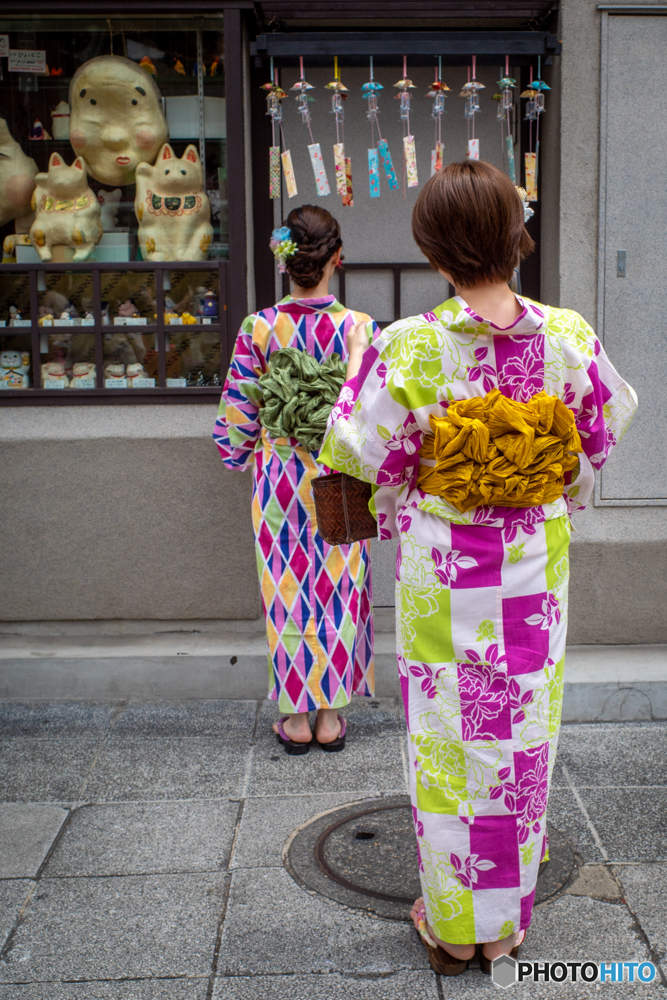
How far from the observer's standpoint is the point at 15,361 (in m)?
4.59

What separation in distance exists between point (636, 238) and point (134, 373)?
2.37m

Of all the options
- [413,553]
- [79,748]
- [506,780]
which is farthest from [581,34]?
[79,748]

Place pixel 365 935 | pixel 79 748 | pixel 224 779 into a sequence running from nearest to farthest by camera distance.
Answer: pixel 365 935
pixel 224 779
pixel 79 748

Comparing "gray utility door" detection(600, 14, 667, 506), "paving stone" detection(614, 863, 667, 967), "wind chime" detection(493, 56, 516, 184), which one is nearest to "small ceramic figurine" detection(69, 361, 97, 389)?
"wind chime" detection(493, 56, 516, 184)

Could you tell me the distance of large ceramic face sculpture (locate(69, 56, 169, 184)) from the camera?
446 cm

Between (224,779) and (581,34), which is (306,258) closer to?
(581,34)

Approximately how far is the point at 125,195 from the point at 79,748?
99.2 inches

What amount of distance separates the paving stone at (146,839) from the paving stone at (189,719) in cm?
64

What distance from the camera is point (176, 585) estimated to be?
4.60 m

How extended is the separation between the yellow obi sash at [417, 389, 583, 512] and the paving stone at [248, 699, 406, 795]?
5.23 feet

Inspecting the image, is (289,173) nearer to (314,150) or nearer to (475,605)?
(314,150)

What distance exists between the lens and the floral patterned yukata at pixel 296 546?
3.73m

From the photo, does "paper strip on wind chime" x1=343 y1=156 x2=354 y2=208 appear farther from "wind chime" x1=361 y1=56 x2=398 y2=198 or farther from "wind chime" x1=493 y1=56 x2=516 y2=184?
"wind chime" x1=493 y1=56 x2=516 y2=184

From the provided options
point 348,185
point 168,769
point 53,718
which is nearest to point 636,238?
point 348,185
